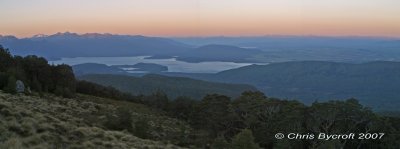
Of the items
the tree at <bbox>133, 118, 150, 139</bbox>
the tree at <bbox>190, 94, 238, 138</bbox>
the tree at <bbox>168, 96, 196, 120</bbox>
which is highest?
the tree at <bbox>133, 118, 150, 139</bbox>

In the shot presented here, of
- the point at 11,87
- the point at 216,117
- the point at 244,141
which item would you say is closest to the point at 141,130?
the point at 244,141

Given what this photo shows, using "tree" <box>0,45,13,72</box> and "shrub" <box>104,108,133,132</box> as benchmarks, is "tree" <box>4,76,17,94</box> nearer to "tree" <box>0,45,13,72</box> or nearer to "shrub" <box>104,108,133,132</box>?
"shrub" <box>104,108,133,132</box>

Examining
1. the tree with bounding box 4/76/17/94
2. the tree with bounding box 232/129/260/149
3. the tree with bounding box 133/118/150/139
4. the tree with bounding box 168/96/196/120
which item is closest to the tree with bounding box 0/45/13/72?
the tree with bounding box 4/76/17/94

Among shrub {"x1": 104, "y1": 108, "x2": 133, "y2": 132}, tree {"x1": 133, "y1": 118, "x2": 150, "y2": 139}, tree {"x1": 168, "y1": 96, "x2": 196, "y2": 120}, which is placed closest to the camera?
tree {"x1": 133, "y1": 118, "x2": 150, "y2": 139}

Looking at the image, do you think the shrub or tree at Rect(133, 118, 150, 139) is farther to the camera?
the shrub

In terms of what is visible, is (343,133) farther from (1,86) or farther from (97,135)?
(1,86)

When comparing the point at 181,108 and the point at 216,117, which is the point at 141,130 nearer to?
the point at 216,117

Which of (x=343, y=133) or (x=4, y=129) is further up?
(x=4, y=129)

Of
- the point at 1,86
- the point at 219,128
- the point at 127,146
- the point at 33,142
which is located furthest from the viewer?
the point at 219,128

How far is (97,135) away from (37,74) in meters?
53.8

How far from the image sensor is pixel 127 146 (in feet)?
73.8

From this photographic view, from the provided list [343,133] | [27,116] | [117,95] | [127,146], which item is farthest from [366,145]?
[117,95]

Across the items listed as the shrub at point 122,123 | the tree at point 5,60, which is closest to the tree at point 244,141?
the shrub at point 122,123

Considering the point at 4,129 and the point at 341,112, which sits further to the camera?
the point at 341,112
